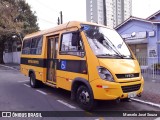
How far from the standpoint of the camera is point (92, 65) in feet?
22.6

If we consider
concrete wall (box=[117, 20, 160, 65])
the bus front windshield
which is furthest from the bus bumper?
concrete wall (box=[117, 20, 160, 65])

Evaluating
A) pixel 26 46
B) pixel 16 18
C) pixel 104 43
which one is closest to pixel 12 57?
pixel 16 18

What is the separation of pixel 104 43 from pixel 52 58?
9.32 ft

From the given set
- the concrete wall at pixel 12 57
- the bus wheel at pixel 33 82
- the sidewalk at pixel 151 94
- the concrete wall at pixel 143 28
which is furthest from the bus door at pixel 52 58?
the concrete wall at pixel 12 57

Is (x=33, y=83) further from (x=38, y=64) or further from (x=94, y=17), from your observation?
(x=94, y=17)

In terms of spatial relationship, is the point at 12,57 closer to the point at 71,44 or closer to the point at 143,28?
the point at 143,28

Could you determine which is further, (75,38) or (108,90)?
(75,38)

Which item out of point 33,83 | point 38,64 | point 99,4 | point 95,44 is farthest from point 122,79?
point 99,4

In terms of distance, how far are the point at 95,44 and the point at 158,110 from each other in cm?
283

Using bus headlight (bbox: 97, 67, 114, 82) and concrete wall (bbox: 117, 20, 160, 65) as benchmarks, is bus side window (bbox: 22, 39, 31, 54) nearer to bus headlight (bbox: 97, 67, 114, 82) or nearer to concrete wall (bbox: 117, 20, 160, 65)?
bus headlight (bbox: 97, 67, 114, 82)

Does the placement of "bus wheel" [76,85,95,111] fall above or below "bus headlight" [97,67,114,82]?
below

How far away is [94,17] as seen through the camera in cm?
4794

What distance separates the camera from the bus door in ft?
30.6

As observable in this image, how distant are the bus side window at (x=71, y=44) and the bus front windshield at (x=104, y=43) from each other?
37 cm
